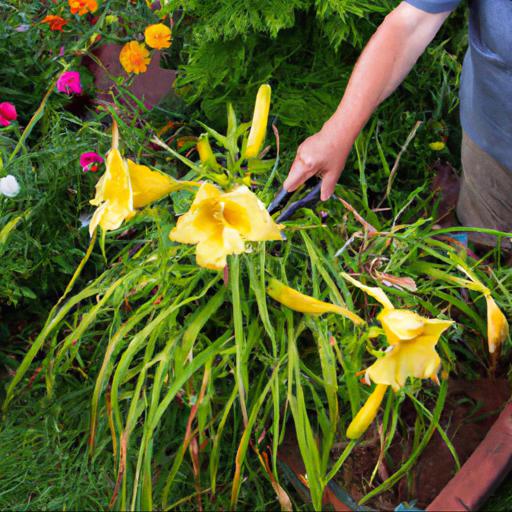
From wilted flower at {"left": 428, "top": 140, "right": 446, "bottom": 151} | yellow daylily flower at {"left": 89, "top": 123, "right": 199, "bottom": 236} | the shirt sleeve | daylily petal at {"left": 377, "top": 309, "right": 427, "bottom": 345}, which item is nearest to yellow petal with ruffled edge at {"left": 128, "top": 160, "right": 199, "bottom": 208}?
yellow daylily flower at {"left": 89, "top": 123, "right": 199, "bottom": 236}

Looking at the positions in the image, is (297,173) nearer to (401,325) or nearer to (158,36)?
(401,325)

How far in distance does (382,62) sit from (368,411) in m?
0.59

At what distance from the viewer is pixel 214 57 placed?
1357 mm

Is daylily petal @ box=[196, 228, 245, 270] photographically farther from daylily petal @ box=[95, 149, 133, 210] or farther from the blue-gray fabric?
the blue-gray fabric

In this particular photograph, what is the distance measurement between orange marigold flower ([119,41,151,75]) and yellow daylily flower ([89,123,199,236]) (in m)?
0.85

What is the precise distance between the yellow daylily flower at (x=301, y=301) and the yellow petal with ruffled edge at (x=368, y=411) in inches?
4.2

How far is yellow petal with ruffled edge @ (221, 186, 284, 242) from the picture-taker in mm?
734

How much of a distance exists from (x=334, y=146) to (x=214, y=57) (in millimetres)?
467

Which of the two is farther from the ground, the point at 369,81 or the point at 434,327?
the point at 369,81

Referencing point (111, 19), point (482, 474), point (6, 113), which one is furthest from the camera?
point (111, 19)

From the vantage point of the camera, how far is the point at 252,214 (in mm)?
739

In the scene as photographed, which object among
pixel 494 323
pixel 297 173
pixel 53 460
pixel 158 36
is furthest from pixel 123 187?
pixel 158 36

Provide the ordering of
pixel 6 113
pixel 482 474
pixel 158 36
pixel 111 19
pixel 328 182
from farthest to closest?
pixel 111 19
pixel 158 36
pixel 6 113
pixel 328 182
pixel 482 474

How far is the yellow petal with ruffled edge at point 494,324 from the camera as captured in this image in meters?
0.91
